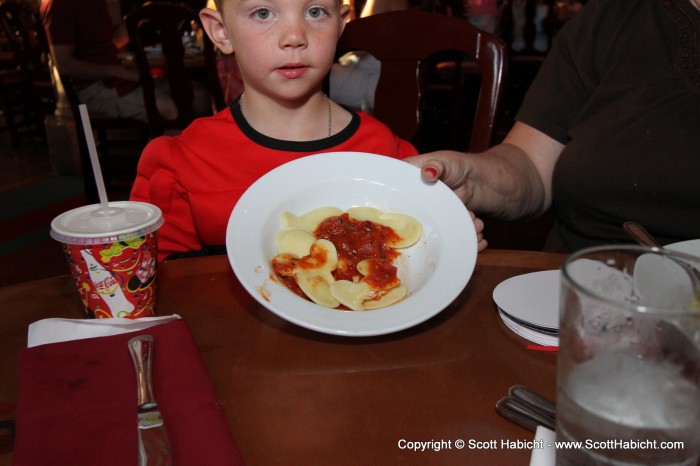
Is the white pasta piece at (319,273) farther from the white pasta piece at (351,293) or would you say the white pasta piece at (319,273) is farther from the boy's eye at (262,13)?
the boy's eye at (262,13)

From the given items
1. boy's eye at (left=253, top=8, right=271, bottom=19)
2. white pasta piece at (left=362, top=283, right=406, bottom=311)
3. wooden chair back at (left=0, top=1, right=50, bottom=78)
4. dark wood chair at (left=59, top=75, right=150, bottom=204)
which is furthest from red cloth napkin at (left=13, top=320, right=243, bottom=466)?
wooden chair back at (left=0, top=1, right=50, bottom=78)

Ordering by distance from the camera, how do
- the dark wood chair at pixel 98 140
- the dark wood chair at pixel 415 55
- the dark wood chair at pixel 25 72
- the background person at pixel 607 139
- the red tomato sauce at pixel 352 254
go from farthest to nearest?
the dark wood chair at pixel 25 72 → the dark wood chair at pixel 98 140 → the dark wood chair at pixel 415 55 → the background person at pixel 607 139 → the red tomato sauce at pixel 352 254

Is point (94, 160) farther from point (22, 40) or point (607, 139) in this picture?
point (22, 40)

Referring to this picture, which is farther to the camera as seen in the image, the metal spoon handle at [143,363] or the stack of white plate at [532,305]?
the stack of white plate at [532,305]

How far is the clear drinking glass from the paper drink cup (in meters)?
0.59

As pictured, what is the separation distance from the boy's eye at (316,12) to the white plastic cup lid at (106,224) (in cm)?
59

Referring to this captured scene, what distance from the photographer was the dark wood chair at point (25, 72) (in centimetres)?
563

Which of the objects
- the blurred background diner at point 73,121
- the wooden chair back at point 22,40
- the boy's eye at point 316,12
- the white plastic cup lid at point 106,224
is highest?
the boy's eye at point 316,12

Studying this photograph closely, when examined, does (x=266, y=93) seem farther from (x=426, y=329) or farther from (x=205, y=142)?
(x=426, y=329)

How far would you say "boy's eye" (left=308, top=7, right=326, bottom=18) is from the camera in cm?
126

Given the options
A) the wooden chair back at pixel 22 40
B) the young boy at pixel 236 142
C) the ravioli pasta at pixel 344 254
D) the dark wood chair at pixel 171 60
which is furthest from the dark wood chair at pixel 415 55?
the wooden chair back at pixel 22 40

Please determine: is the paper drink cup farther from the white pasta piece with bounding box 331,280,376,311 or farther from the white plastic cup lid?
the white pasta piece with bounding box 331,280,376,311

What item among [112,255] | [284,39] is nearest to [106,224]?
[112,255]

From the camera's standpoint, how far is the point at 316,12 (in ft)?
4.16
